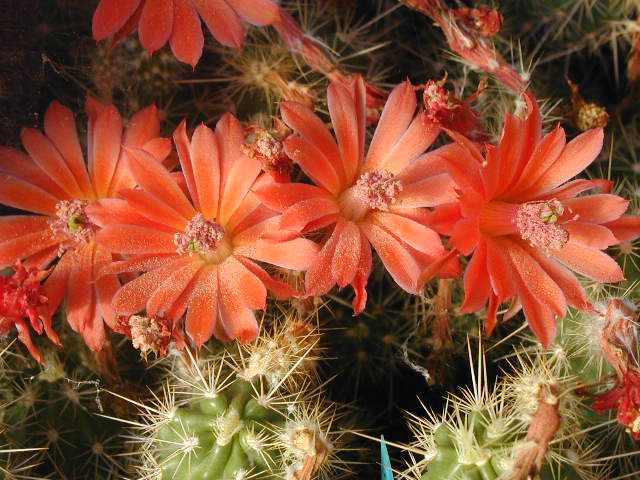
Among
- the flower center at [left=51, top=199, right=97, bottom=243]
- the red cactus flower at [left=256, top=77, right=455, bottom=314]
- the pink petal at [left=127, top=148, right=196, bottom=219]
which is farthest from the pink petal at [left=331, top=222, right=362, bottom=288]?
the flower center at [left=51, top=199, right=97, bottom=243]

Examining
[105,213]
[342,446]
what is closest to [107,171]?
[105,213]

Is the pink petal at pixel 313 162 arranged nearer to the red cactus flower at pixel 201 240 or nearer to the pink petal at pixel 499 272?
the red cactus flower at pixel 201 240

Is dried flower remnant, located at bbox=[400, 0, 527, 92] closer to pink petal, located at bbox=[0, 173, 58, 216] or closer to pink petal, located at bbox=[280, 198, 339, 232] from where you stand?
pink petal, located at bbox=[280, 198, 339, 232]

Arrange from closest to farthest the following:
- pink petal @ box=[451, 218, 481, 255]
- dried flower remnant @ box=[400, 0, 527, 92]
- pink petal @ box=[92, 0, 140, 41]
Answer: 1. pink petal @ box=[451, 218, 481, 255]
2. pink petal @ box=[92, 0, 140, 41]
3. dried flower remnant @ box=[400, 0, 527, 92]

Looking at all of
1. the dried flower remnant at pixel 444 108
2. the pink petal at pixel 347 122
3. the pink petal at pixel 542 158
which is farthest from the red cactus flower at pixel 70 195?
the pink petal at pixel 542 158

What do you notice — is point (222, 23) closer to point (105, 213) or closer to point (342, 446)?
point (105, 213)
